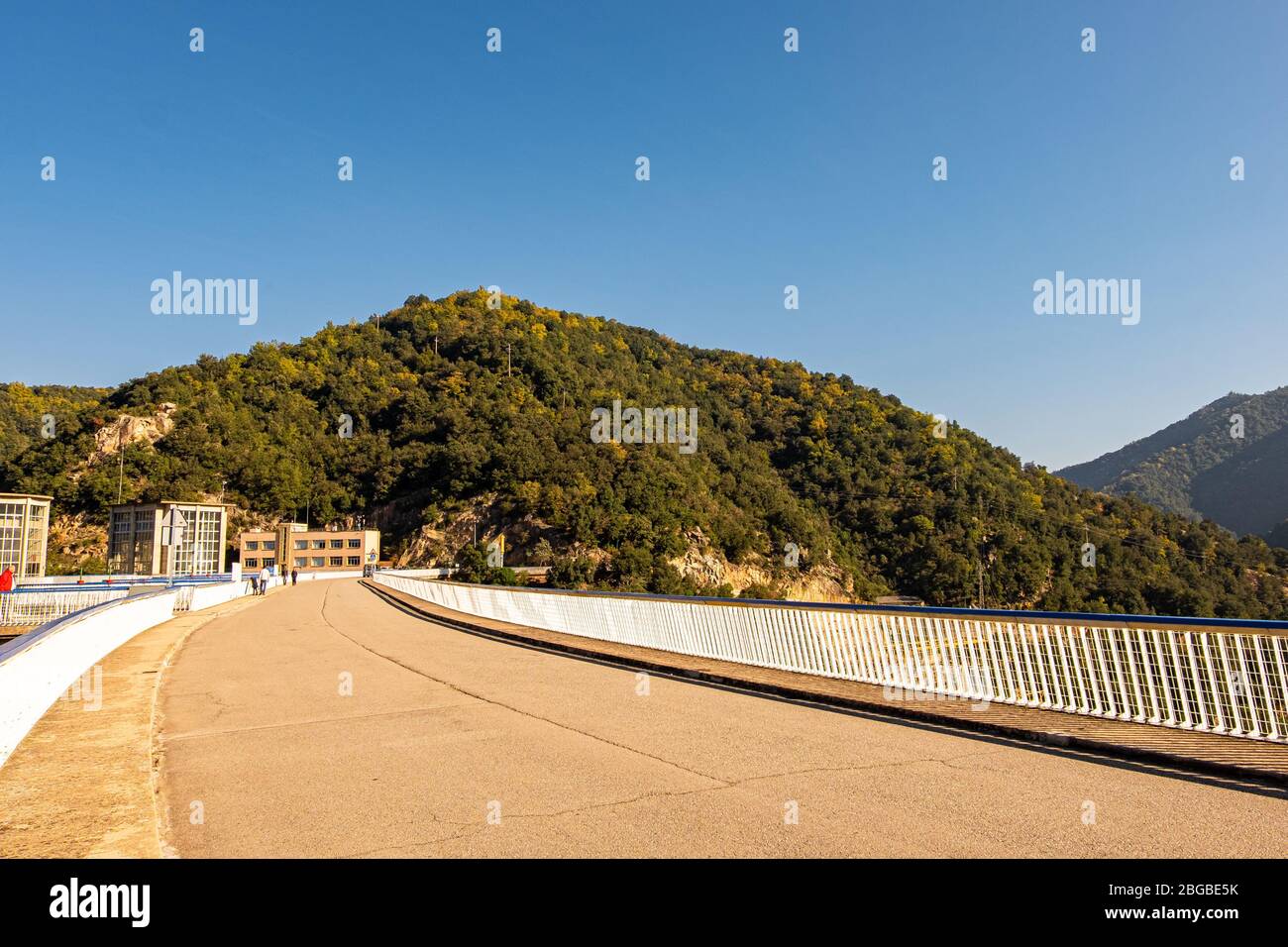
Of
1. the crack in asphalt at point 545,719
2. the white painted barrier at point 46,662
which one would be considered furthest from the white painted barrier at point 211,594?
the crack in asphalt at point 545,719

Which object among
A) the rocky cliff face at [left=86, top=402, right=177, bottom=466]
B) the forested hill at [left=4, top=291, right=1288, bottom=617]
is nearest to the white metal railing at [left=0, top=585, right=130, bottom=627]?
the forested hill at [left=4, top=291, right=1288, bottom=617]

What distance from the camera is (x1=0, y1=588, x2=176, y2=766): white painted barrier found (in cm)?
733

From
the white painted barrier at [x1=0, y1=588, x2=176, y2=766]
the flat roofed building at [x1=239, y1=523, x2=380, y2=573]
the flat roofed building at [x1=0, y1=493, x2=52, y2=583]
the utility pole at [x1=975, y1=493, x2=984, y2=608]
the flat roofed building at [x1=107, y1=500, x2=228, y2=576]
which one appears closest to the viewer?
the white painted barrier at [x1=0, y1=588, x2=176, y2=766]

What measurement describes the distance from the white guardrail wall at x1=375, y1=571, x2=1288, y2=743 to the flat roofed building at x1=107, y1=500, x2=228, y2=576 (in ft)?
263

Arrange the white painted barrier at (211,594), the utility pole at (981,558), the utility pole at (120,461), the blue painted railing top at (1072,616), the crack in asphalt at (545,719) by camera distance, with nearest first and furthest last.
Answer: the crack in asphalt at (545,719), the blue painted railing top at (1072,616), the white painted barrier at (211,594), the utility pole at (981,558), the utility pole at (120,461)

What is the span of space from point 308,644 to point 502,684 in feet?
27.4

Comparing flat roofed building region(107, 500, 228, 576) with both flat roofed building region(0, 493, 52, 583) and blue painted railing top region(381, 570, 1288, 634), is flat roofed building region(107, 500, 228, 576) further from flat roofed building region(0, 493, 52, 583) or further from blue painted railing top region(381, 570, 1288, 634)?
blue painted railing top region(381, 570, 1288, 634)

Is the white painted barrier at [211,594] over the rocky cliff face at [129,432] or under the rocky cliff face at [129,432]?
under

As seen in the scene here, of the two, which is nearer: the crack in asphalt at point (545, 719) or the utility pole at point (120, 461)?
the crack in asphalt at point (545, 719)

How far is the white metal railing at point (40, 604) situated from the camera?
25.6 metres

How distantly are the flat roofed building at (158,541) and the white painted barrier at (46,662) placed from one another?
7224cm

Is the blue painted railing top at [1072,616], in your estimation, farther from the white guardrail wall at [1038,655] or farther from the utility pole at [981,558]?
the utility pole at [981,558]
